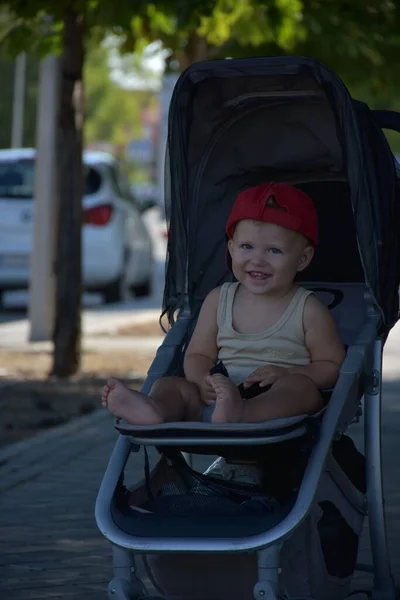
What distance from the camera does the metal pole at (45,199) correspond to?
14.8m

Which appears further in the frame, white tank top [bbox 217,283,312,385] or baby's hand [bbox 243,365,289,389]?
white tank top [bbox 217,283,312,385]

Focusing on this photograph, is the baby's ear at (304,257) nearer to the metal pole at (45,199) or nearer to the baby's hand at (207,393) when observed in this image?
the baby's hand at (207,393)

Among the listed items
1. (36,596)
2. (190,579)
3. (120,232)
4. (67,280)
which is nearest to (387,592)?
(190,579)

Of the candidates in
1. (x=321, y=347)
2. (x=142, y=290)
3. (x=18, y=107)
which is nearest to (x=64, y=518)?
(x=321, y=347)

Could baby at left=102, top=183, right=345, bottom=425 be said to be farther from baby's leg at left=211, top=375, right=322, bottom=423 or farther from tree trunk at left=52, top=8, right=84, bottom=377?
tree trunk at left=52, top=8, right=84, bottom=377

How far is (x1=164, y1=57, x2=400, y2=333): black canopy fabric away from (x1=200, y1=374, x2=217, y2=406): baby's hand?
0.63 m

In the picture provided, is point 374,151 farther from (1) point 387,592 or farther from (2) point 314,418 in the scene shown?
(1) point 387,592

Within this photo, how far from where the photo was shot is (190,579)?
468cm

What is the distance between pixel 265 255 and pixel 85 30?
7087 millimetres

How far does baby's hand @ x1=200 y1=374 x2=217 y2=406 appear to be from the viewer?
4953 millimetres

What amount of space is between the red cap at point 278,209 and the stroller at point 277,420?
16 centimetres

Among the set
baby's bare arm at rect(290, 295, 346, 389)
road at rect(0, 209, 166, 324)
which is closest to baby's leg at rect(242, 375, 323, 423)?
baby's bare arm at rect(290, 295, 346, 389)

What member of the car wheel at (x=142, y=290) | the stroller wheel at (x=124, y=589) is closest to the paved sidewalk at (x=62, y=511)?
the stroller wheel at (x=124, y=589)

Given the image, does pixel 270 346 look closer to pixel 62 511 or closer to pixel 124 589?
pixel 124 589
